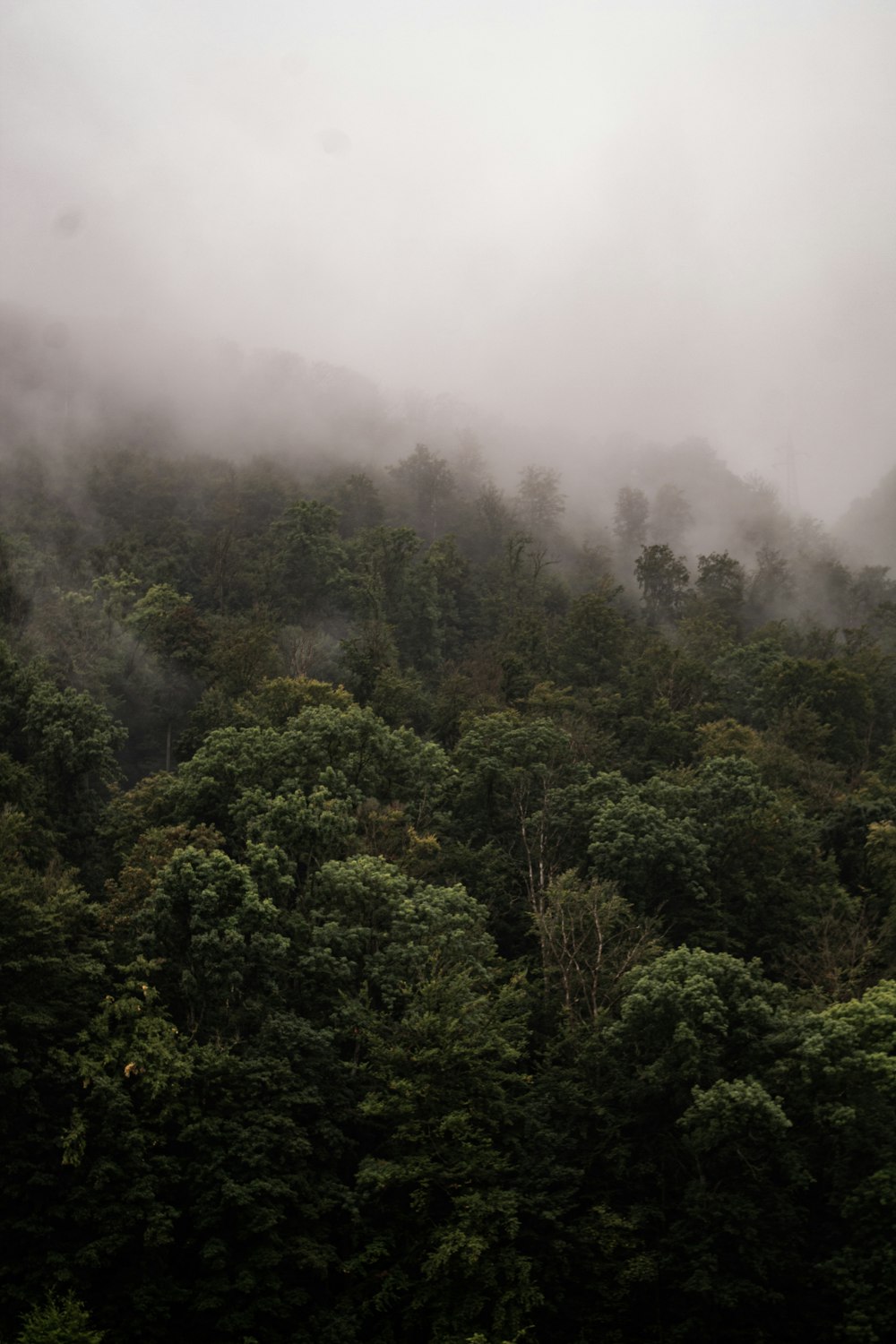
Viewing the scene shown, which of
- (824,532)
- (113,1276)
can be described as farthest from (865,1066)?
(824,532)

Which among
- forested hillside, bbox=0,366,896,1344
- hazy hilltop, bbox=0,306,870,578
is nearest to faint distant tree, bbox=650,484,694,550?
hazy hilltop, bbox=0,306,870,578

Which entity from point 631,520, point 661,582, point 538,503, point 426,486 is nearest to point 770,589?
point 661,582

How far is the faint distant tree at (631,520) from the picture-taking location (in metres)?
106

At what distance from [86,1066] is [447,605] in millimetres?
54219

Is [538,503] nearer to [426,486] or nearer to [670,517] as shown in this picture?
[426,486]

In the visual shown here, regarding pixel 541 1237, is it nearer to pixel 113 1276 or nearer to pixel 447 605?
pixel 113 1276

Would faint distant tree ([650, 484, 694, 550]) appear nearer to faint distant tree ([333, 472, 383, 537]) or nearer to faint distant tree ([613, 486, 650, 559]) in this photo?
faint distant tree ([613, 486, 650, 559])

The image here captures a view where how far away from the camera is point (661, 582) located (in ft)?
291

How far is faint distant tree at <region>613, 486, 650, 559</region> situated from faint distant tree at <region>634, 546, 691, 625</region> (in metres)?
16.4

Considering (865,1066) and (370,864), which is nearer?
(865,1066)

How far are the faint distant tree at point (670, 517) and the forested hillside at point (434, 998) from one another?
46331 millimetres

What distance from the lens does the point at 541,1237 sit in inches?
1212

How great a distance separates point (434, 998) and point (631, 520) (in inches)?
3149

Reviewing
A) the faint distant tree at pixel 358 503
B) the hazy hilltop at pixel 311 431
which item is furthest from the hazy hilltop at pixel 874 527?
the faint distant tree at pixel 358 503
